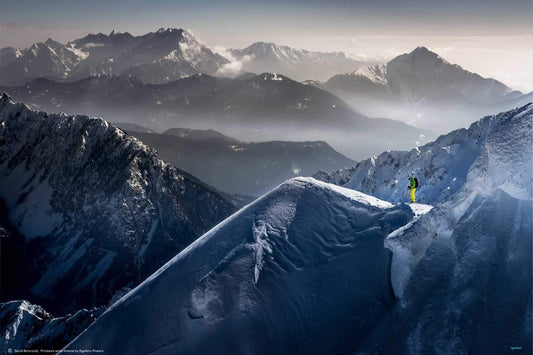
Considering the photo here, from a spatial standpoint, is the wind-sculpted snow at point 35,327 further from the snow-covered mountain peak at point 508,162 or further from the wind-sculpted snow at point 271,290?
the snow-covered mountain peak at point 508,162

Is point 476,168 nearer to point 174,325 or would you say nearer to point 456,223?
point 456,223

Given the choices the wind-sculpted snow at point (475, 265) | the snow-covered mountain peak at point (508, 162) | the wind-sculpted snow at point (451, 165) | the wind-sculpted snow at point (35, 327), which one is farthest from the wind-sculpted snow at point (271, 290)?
the wind-sculpted snow at point (35, 327)

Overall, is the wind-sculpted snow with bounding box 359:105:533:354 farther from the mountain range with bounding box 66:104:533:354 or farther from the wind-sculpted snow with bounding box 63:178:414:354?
the wind-sculpted snow with bounding box 63:178:414:354

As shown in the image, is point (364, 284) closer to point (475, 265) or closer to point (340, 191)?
point (475, 265)

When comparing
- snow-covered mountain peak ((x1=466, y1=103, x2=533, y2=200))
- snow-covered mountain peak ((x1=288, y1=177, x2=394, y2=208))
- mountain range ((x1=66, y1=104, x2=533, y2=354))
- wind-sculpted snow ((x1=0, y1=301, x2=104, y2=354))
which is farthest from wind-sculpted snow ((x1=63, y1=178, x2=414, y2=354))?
wind-sculpted snow ((x1=0, y1=301, x2=104, y2=354))

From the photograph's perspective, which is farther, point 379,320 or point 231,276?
point 231,276

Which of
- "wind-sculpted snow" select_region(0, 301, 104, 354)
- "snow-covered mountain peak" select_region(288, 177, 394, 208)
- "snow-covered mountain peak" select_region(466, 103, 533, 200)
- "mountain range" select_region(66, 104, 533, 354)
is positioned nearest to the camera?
"mountain range" select_region(66, 104, 533, 354)

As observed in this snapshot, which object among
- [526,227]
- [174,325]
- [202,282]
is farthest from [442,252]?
[174,325]
